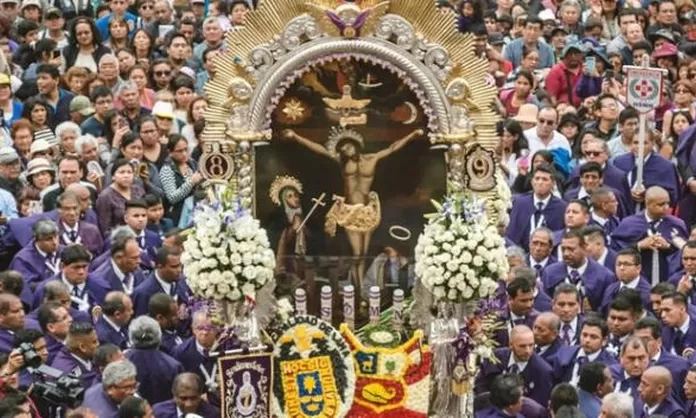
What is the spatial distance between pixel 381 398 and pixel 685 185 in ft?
27.6

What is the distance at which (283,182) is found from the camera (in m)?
27.2

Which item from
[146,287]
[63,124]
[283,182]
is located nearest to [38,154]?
[63,124]

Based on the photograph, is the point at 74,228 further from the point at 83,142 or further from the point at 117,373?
the point at 117,373

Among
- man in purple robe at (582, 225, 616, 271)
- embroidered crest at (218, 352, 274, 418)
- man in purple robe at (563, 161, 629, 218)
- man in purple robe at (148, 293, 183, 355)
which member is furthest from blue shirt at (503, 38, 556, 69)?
embroidered crest at (218, 352, 274, 418)

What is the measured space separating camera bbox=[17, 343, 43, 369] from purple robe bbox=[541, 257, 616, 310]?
21.0 feet

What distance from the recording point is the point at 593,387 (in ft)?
89.7

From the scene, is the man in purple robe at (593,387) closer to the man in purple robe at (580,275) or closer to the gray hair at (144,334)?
the man in purple robe at (580,275)

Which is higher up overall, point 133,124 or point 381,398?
point 133,124

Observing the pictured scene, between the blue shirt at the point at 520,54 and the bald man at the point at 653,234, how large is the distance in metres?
6.64

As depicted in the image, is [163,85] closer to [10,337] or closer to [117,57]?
[117,57]

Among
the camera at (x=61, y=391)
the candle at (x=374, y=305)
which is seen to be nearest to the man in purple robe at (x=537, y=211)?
the candle at (x=374, y=305)

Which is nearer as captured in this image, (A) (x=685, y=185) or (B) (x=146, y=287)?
A: (B) (x=146, y=287)

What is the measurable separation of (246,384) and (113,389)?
1211mm

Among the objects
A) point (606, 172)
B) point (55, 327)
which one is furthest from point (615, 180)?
point (55, 327)
